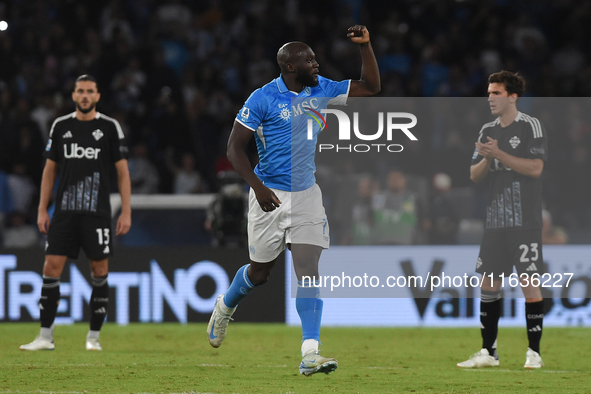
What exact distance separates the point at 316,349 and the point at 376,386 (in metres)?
0.49

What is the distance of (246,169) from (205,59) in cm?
830

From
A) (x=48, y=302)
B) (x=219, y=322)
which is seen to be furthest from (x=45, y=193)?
(x=219, y=322)

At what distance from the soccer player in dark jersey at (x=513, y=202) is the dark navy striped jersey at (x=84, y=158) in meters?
3.00

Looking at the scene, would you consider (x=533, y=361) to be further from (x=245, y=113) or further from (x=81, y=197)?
(x=81, y=197)

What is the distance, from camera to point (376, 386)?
5.26m

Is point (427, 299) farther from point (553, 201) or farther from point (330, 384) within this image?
point (330, 384)

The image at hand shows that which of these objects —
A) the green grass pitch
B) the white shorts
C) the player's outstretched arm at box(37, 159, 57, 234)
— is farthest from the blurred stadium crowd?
the white shorts

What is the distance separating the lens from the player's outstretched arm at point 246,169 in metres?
5.19

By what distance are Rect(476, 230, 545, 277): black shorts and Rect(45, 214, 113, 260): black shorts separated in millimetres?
3001

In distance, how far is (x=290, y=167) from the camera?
537 centimetres

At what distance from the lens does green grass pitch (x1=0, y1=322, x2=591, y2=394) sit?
5207 millimetres

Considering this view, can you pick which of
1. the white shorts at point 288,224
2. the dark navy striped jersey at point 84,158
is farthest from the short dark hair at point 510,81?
the dark navy striped jersey at point 84,158

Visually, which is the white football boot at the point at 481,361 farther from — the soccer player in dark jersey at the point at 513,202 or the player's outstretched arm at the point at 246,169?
the player's outstretched arm at the point at 246,169

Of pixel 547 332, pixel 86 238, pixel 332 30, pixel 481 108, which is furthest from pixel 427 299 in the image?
pixel 332 30
